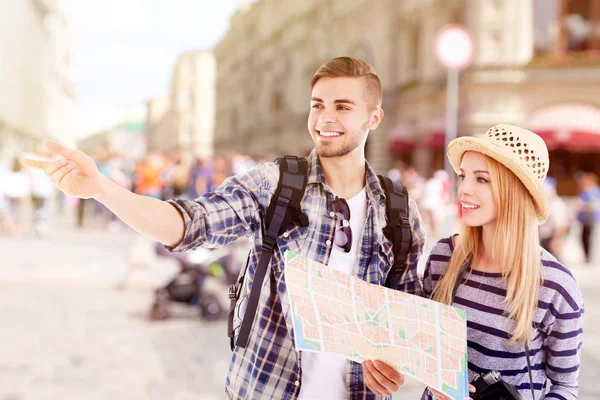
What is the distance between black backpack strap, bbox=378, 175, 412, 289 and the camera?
2.33m

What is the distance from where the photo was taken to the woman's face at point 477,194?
88.4 inches

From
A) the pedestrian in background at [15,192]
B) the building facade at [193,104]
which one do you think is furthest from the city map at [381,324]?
the building facade at [193,104]

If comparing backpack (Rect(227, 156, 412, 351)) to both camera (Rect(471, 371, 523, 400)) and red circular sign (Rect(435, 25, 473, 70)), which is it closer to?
camera (Rect(471, 371, 523, 400))

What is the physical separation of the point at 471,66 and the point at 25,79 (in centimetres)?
2669

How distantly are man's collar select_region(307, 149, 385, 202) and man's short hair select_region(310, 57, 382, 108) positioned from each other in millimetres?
267

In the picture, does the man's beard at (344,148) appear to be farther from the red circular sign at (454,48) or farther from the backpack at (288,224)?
the red circular sign at (454,48)

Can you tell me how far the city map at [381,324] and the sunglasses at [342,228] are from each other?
0.34 meters

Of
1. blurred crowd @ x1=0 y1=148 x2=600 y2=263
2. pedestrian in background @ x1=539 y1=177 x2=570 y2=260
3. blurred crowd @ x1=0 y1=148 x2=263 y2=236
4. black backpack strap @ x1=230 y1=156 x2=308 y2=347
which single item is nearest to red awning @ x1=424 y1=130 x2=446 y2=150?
blurred crowd @ x1=0 y1=148 x2=600 y2=263

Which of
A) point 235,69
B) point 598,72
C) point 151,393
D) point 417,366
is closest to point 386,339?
point 417,366

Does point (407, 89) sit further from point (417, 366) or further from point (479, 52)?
point (417, 366)

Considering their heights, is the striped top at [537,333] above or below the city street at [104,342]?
above

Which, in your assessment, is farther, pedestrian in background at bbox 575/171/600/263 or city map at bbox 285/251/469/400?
pedestrian in background at bbox 575/171/600/263

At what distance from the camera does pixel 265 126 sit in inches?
2212

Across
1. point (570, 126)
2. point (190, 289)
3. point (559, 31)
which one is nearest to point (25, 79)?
point (559, 31)
